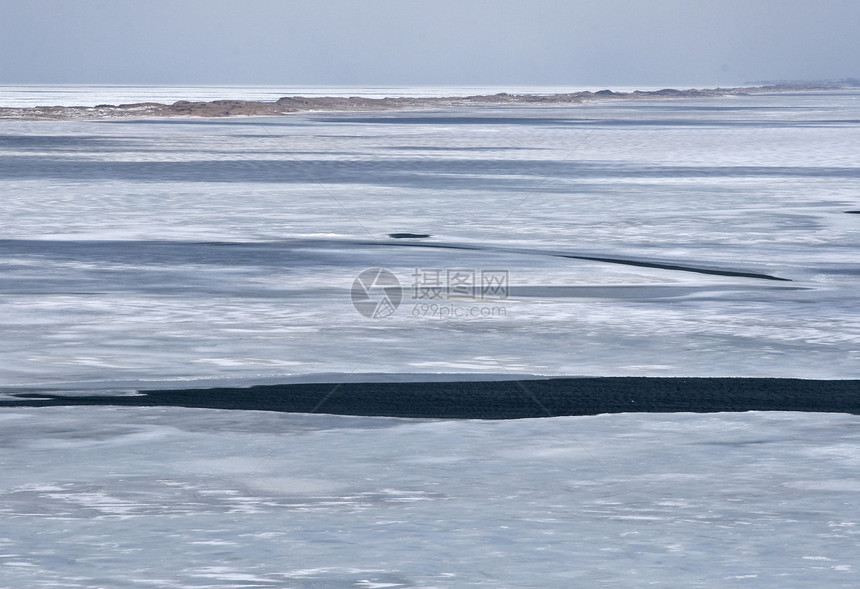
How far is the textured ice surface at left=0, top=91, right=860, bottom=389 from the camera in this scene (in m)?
7.61

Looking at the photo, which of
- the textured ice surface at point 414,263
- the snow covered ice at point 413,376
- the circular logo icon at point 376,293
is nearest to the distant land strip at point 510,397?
the snow covered ice at point 413,376

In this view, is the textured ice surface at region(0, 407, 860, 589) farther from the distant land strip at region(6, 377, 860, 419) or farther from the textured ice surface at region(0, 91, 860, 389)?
the textured ice surface at region(0, 91, 860, 389)

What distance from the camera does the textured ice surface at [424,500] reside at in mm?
4172

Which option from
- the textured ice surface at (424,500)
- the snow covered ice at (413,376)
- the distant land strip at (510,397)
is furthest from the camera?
the distant land strip at (510,397)

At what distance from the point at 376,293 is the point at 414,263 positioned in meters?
1.71

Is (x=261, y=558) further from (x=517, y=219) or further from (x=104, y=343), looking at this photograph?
(x=517, y=219)

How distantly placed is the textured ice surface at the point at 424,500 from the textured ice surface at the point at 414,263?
117cm

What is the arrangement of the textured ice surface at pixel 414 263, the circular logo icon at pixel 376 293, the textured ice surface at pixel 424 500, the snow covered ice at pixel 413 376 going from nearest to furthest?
the textured ice surface at pixel 424 500 → the snow covered ice at pixel 413 376 → the textured ice surface at pixel 414 263 → the circular logo icon at pixel 376 293

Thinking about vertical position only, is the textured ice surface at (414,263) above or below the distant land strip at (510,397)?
above

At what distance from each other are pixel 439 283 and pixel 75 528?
6.09 meters

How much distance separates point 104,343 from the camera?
7.90 meters

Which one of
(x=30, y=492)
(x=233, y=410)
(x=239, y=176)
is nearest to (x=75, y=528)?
(x=30, y=492)

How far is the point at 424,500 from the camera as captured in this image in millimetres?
4898

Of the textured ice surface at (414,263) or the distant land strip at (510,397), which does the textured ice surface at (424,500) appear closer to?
the distant land strip at (510,397)
